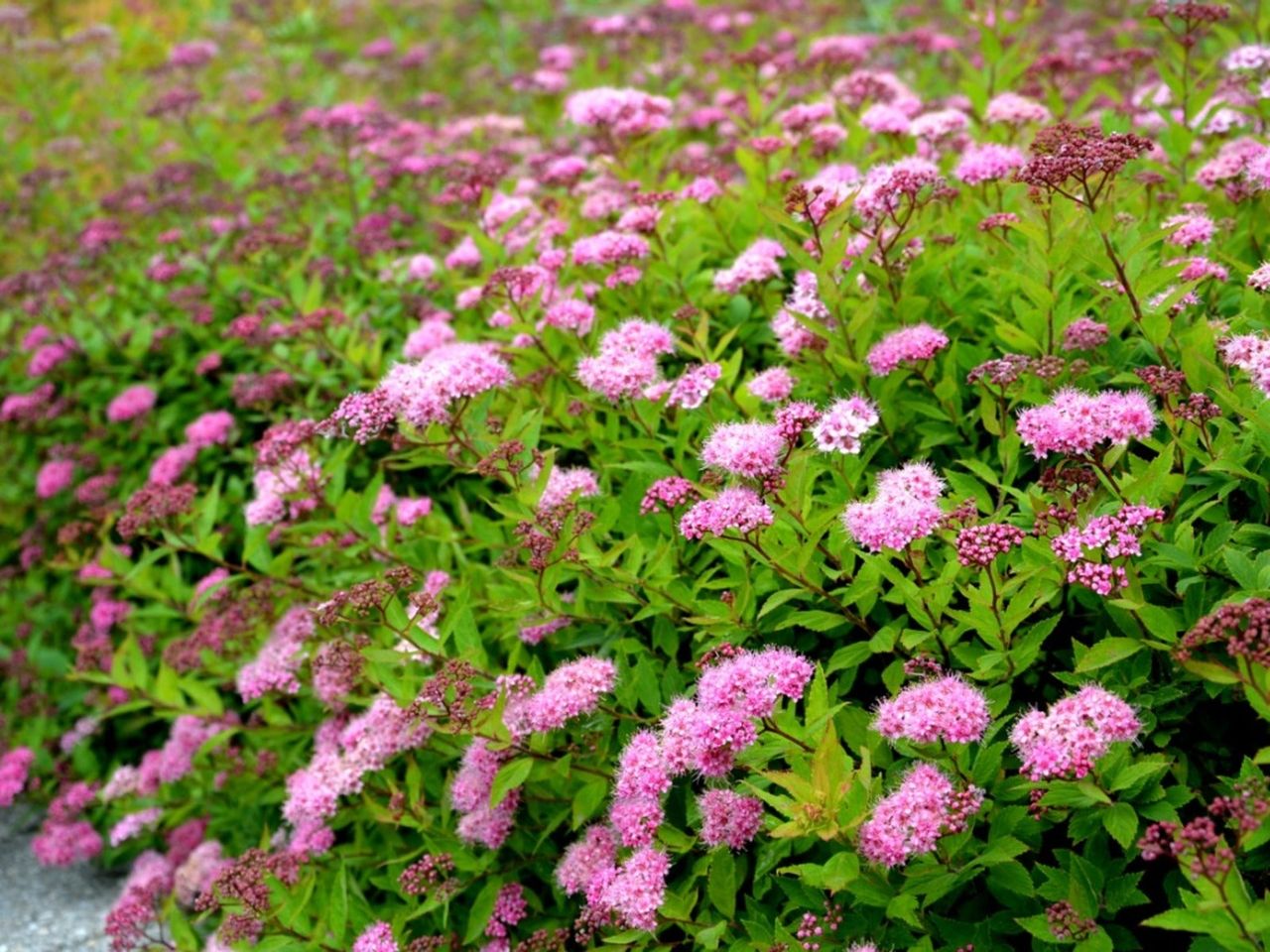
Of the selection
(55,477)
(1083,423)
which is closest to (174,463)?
(55,477)

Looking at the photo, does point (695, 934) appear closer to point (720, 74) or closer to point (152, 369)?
point (152, 369)

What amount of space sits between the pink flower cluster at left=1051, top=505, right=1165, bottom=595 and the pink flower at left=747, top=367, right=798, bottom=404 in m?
0.77

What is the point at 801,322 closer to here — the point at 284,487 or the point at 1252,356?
the point at 1252,356

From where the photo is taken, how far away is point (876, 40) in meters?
5.13

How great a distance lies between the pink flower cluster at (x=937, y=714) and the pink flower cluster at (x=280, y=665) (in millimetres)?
1568

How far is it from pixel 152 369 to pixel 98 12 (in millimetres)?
6617

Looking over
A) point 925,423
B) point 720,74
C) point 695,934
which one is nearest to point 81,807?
point 695,934

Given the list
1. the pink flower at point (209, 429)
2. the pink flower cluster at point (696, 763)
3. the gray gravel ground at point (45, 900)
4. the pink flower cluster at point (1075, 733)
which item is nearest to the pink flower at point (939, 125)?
the pink flower cluster at point (696, 763)

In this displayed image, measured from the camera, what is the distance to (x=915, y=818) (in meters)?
1.83

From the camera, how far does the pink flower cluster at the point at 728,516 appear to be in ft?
6.85

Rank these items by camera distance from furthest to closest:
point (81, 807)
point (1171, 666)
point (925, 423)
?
point (81, 807), point (925, 423), point (1171, 666)

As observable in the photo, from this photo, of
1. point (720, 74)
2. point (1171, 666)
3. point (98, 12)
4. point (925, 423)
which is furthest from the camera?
point (98, 12)

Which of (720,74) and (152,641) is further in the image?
(720,74)

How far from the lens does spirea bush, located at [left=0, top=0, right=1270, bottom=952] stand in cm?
199
